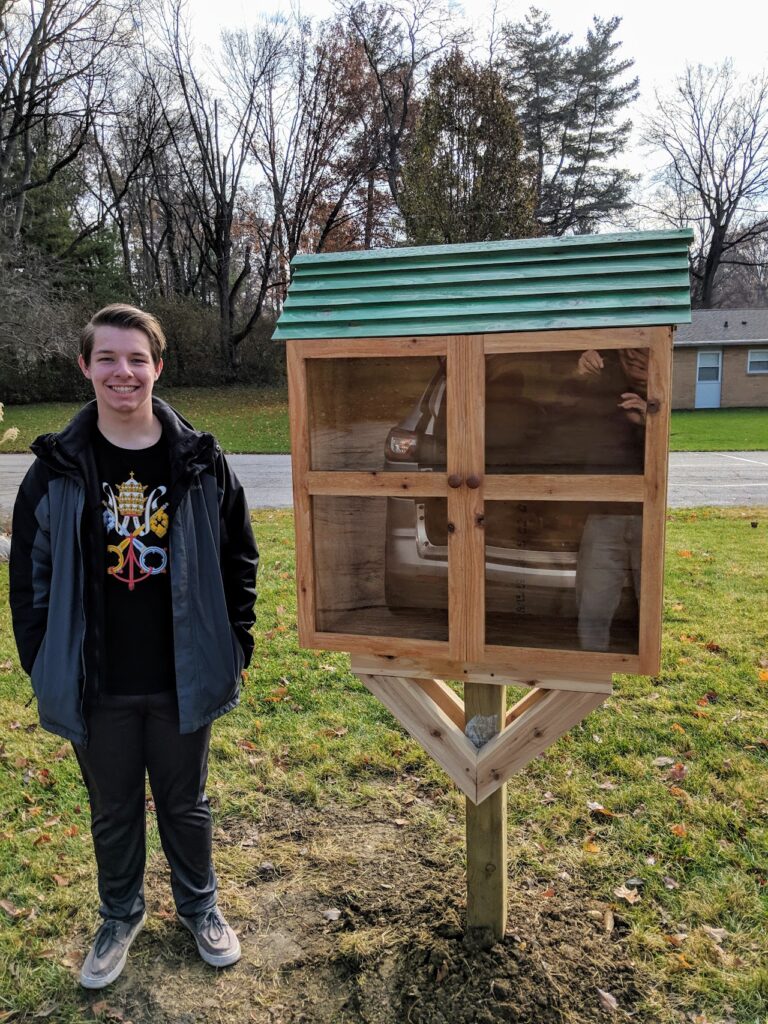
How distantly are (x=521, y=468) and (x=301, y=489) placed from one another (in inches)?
23.3

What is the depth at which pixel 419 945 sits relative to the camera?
7.91ft

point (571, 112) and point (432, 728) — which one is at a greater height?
point (571, 112)

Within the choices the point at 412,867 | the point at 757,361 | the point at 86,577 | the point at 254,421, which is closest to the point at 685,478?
the point at 412,867

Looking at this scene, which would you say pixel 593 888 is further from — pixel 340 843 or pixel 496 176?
pixel 496 176

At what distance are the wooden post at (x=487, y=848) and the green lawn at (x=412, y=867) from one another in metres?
0.11

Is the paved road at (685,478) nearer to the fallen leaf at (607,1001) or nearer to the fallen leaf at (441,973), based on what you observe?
the fallen leaf at (441,973)

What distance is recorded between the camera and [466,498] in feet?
6.07

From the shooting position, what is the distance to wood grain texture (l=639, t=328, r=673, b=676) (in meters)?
1.67

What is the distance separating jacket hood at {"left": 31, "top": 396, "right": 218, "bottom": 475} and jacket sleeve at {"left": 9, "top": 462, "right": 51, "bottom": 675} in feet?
0.27

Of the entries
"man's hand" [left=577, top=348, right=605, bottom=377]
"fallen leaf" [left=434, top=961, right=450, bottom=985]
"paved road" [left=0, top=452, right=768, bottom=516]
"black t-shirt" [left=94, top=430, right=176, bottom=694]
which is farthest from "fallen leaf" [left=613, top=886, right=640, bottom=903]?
"paved road" [left=0, top=452, right=768, bottom=516]

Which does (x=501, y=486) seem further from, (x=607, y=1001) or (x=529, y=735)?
(x=607, y=1001)

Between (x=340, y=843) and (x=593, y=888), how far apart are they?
1.01 metres

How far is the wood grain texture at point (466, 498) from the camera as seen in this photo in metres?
1.80

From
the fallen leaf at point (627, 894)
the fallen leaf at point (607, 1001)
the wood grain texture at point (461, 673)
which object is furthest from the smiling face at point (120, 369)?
the fallen leaf at point (627, 894)
